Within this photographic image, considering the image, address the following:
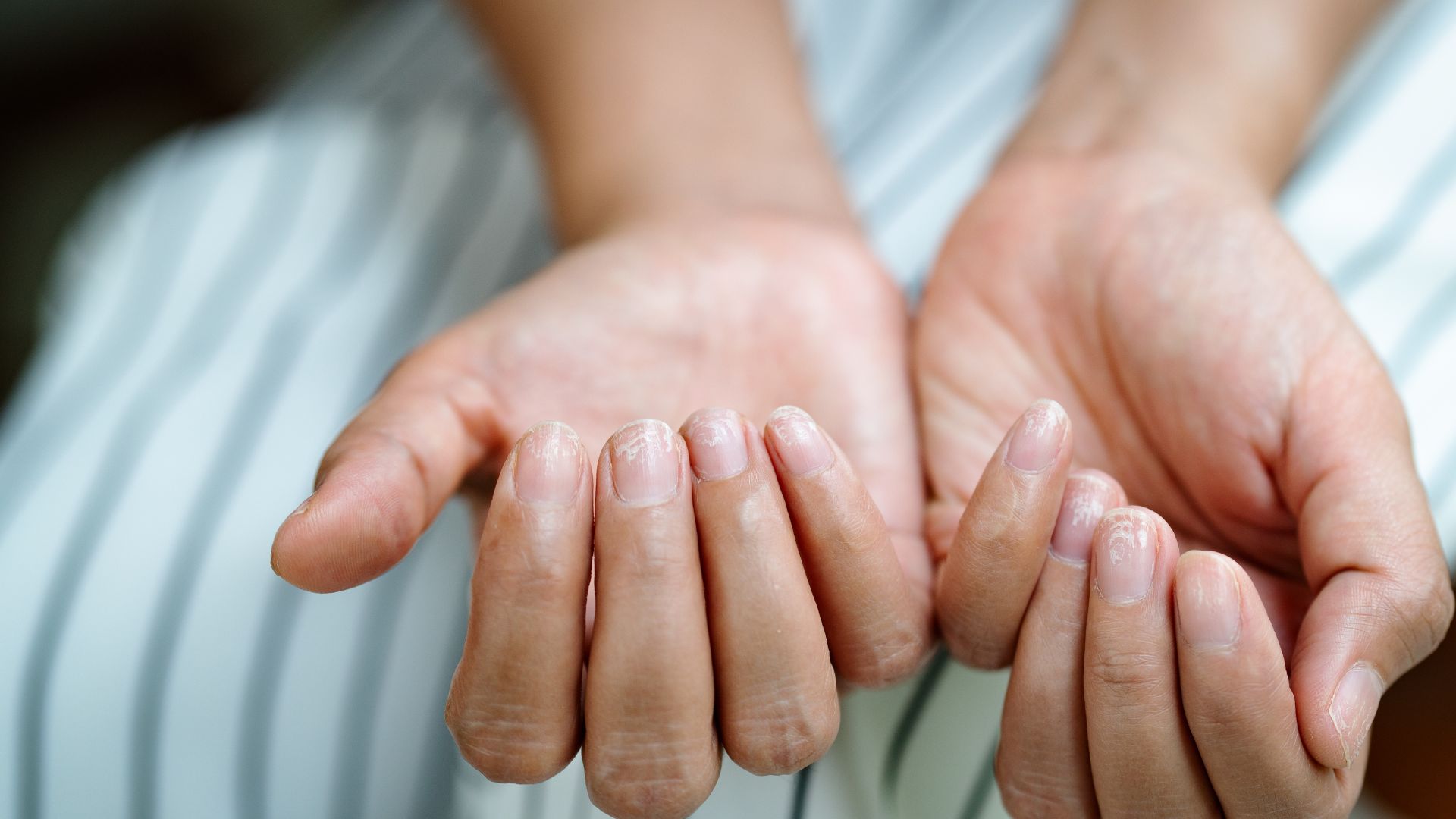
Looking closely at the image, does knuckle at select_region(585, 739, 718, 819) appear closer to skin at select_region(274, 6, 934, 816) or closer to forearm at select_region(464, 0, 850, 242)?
skin at select_region(274, 6, 934, 816)

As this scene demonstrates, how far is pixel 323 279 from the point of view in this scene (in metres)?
0.57

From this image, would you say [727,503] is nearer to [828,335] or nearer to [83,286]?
[828,335]

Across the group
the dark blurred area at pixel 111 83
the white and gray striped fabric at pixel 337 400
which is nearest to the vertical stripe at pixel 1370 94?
the white and gray striped fabric at pixel 337 400

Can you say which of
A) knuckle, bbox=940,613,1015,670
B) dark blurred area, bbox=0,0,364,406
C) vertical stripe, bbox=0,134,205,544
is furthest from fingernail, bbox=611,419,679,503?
dark blurred area, bbox=0,0,364,406

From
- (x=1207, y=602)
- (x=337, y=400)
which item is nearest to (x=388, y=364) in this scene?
(x=337, y=400)

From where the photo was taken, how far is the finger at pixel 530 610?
290 millimetres

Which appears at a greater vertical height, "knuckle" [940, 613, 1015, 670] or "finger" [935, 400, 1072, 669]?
"finger" [935, 400, 1072, 669]

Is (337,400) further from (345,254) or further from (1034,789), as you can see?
(1034,789)

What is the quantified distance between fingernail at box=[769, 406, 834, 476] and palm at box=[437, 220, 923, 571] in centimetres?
7

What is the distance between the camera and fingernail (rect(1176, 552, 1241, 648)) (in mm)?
280

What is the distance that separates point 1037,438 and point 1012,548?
3 cm

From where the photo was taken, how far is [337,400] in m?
0.49

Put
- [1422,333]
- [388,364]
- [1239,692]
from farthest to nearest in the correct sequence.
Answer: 1. [388,364]
2. [1422,333]
3. [1239,692]

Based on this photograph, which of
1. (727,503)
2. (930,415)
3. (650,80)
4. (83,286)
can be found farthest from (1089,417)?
(83,286)
